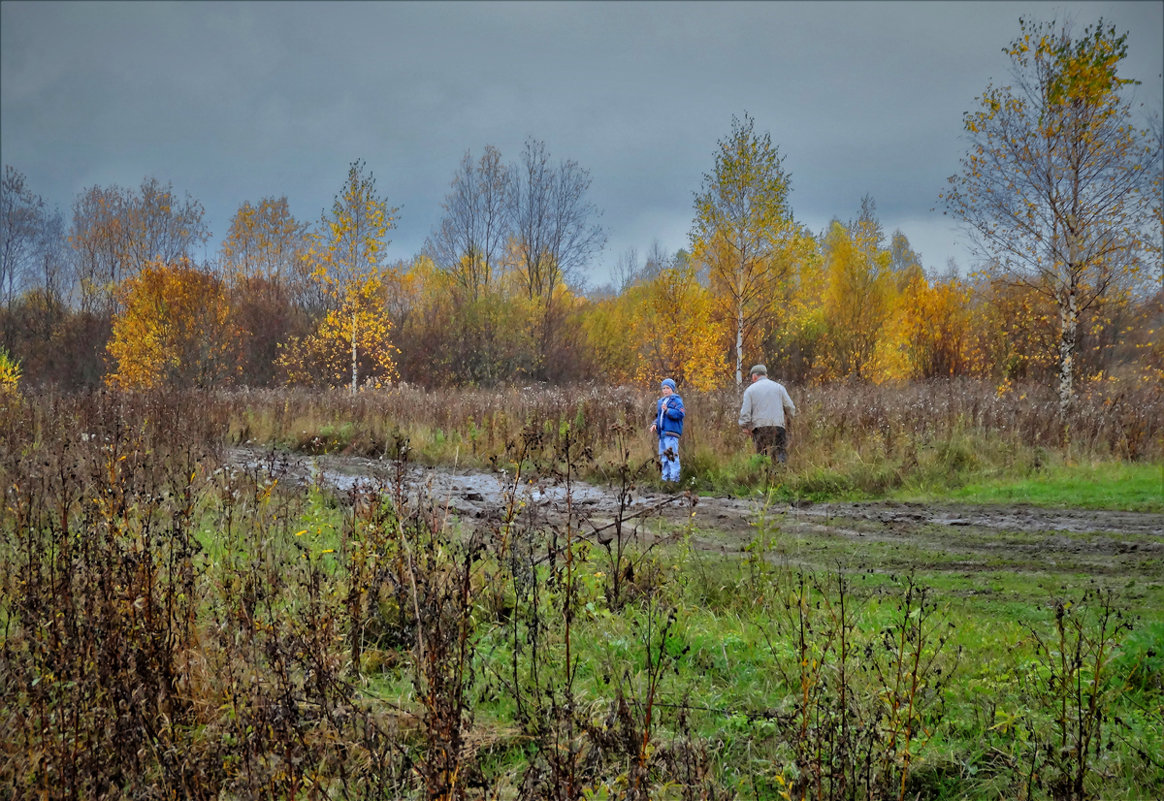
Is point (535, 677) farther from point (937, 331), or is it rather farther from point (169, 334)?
point (937, 331)

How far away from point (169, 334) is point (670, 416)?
63.2 ft

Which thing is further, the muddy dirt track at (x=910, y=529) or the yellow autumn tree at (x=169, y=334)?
the yellow autumn tree at (x=169, y=334)

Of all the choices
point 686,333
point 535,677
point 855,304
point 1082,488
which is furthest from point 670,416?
point 855,304

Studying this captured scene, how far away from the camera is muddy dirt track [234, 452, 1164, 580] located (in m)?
6.18

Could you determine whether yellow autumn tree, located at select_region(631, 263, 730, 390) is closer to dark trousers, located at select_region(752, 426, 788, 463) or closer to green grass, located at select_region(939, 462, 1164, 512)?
dark trousers, located at select_region(752, 426, 788, 463)

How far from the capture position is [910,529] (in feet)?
25.2

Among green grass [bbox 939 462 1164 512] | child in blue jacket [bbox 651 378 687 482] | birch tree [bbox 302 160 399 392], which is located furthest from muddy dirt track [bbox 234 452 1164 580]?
birch tree [bbox 302 160 399 392]

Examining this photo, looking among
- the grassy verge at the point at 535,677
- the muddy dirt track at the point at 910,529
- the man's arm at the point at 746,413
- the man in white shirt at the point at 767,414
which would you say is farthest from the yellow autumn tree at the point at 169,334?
the grassy verge at the point at 535,677

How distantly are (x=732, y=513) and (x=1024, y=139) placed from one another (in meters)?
11.4

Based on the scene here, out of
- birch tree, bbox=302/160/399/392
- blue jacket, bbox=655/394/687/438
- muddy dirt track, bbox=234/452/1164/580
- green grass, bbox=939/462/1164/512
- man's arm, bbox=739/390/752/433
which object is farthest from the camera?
birch tree, bbox=302/160/399/392

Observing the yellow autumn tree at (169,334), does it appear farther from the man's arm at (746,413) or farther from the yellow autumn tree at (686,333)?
the man's arm at (746,413)

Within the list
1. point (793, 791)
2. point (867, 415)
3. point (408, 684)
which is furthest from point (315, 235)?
point (793, 791)

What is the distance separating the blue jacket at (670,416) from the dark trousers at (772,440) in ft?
4.34

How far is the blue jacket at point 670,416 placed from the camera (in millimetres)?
10688
